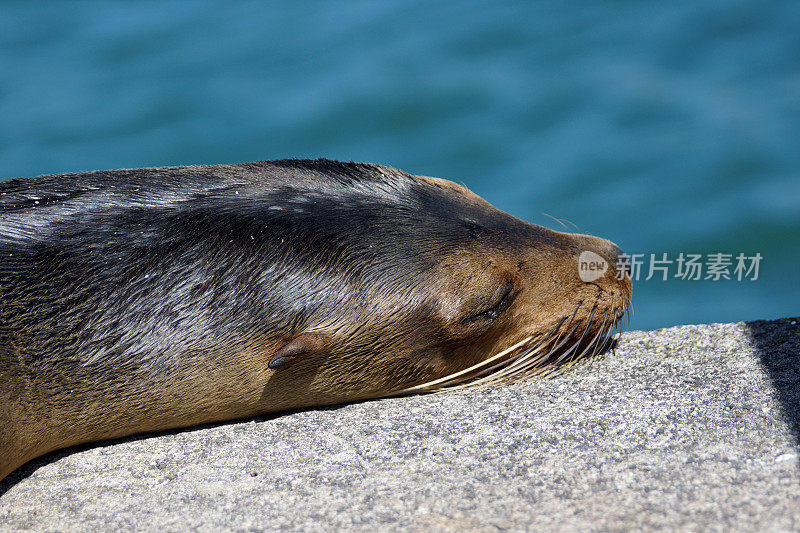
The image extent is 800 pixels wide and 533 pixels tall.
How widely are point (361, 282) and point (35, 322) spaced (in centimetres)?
126

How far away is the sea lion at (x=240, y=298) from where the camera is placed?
10.5 ft

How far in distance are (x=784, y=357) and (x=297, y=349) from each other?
2101 mm

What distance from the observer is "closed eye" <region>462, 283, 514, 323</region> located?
3555 millimetres

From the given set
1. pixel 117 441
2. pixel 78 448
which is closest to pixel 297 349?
pixel 117 441

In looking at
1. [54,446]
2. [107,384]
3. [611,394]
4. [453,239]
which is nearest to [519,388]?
[611,394]

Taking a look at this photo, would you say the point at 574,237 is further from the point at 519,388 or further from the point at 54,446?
the point at 54,446

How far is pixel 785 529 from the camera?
2311 mm

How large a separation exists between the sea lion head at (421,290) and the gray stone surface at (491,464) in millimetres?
150

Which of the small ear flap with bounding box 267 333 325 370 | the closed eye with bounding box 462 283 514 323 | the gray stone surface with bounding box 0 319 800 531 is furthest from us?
the closed eye with bounding box 462 283 514 323

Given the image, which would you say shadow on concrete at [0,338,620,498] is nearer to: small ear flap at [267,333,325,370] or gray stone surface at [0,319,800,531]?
gray stone surface at [0,319,800,531]

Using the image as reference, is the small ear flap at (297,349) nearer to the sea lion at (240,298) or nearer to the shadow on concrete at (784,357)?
the sea lion at (240,298)

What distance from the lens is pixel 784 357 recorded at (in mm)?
3627

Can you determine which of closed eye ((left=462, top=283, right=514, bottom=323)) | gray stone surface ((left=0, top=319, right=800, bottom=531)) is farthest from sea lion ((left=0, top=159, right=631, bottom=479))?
gray stone surface ((left=0, top=319, right=800, bottom=531))

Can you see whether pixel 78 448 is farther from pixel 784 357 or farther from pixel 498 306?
pixel 784 357
